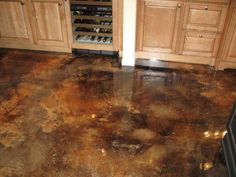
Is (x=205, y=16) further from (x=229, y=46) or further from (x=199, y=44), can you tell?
(x=229, y=46)

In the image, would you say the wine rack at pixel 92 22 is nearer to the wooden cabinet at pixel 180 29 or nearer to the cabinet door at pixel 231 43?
the wooden cabinet at pixel 180 29

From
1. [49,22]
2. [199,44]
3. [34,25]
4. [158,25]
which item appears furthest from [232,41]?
[34,25]

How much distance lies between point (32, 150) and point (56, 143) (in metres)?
0.19

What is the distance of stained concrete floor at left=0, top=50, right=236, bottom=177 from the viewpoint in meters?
1.80

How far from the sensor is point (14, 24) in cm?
313

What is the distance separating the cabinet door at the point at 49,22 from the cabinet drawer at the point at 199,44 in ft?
4.90

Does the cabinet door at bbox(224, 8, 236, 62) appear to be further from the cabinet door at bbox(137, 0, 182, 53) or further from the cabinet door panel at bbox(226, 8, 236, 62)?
the cabinet door at bbox(137, 0, 182, 53)

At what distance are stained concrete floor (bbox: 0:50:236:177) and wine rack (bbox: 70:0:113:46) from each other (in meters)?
0.31

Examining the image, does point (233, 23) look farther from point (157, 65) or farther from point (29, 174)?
point (29, 174)

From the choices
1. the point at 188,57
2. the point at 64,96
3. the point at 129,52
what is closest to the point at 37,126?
the point at 64,96

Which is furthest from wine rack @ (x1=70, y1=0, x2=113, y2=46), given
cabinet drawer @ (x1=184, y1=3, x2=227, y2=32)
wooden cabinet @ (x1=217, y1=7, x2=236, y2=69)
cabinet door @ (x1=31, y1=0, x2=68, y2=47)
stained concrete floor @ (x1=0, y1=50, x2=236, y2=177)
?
wooden cabinet @ (x1=217, y1=7, x2=236, y2=69)

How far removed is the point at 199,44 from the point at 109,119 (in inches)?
57.1

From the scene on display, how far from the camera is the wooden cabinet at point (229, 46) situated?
2.59 m

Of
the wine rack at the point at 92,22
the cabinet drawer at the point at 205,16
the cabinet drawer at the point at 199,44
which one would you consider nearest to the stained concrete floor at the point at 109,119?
the cabinet drawer at the point at 199,44
